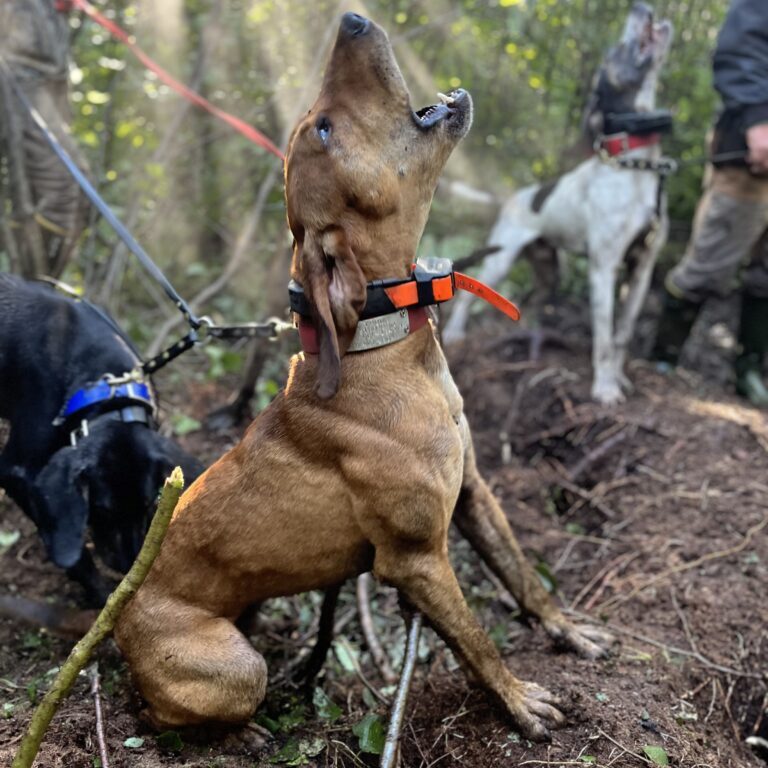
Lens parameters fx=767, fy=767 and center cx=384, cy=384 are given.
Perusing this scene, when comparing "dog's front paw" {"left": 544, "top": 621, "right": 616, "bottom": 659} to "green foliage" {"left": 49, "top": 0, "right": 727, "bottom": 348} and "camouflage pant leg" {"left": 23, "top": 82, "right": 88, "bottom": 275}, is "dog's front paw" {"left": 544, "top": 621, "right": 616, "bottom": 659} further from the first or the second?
"green foliage" {"left": 49, "top": 0, "right": 727, "bottom": 348}

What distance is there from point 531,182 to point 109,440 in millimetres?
6410

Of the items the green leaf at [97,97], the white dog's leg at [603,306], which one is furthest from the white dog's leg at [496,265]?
the green leaf at [97,97]

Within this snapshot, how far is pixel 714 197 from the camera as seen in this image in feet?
18.1

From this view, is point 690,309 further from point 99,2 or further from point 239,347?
point 99,2

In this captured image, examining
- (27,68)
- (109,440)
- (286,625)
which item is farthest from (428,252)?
(109,440)

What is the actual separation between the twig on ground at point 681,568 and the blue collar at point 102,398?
2091 millimetres

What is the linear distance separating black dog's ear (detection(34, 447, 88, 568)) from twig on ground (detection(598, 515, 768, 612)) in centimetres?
210

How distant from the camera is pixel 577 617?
122 inches

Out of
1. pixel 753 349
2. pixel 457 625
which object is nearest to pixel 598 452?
pixel 753 349

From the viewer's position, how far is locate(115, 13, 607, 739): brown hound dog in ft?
6.97

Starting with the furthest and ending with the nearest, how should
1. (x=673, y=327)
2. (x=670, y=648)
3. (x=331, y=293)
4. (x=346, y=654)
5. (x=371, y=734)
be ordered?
(x=673, y=327) → (x=346, y=654) → (x=670, y=648) → (x=371, y=734) → (x=331, y=293)

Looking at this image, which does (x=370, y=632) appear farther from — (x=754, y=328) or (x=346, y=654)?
(x=754, y=328)

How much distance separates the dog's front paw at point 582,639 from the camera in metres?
2.78

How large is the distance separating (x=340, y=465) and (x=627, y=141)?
13.5 ft
